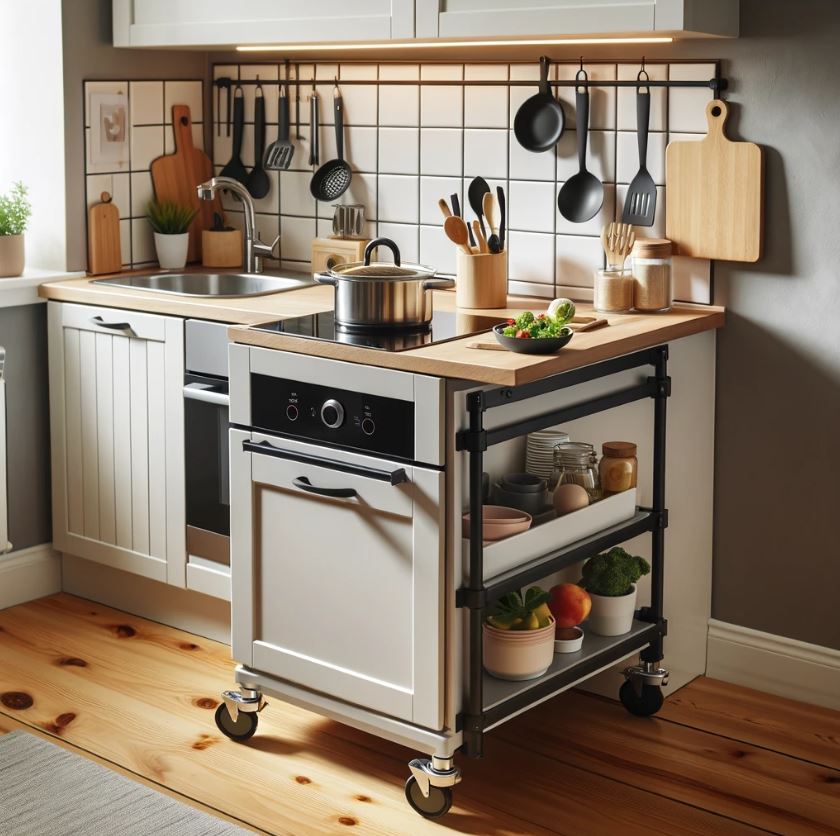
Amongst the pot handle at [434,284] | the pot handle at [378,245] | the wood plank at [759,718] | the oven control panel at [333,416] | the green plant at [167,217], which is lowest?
the wood plank at [759,718]

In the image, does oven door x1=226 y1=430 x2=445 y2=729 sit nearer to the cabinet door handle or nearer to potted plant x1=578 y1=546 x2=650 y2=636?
the cabinet door handle

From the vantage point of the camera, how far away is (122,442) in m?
3.33

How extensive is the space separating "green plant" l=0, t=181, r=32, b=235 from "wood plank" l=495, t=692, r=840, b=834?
1.80m

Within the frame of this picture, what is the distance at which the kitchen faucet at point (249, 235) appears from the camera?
137 inches

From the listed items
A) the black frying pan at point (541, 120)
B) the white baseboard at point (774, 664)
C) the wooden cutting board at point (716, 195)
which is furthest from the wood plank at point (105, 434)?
the white baseboard at point (774, 664)

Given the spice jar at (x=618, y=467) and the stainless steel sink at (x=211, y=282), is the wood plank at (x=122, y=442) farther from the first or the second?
the spice jar at (x=618, y=467)

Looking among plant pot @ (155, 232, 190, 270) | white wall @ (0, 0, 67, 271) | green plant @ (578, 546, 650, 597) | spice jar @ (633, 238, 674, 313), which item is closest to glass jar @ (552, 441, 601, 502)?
green plant @ (578, 546, 650, 597)

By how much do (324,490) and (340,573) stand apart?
17 centimetres

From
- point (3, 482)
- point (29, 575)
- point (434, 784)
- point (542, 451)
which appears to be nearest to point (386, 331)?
point (542, 451)

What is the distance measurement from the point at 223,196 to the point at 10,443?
0.94m

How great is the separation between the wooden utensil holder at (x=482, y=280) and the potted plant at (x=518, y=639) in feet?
2.37

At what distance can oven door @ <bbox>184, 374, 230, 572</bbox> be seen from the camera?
122 inches

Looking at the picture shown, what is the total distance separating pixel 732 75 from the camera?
2828mm

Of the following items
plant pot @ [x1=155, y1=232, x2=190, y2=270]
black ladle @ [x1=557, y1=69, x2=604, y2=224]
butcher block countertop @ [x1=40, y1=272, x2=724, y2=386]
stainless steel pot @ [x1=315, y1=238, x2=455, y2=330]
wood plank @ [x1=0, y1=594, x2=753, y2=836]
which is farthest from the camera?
plant pot @ [x1=155, y1=232, x2=190, y2=270]
